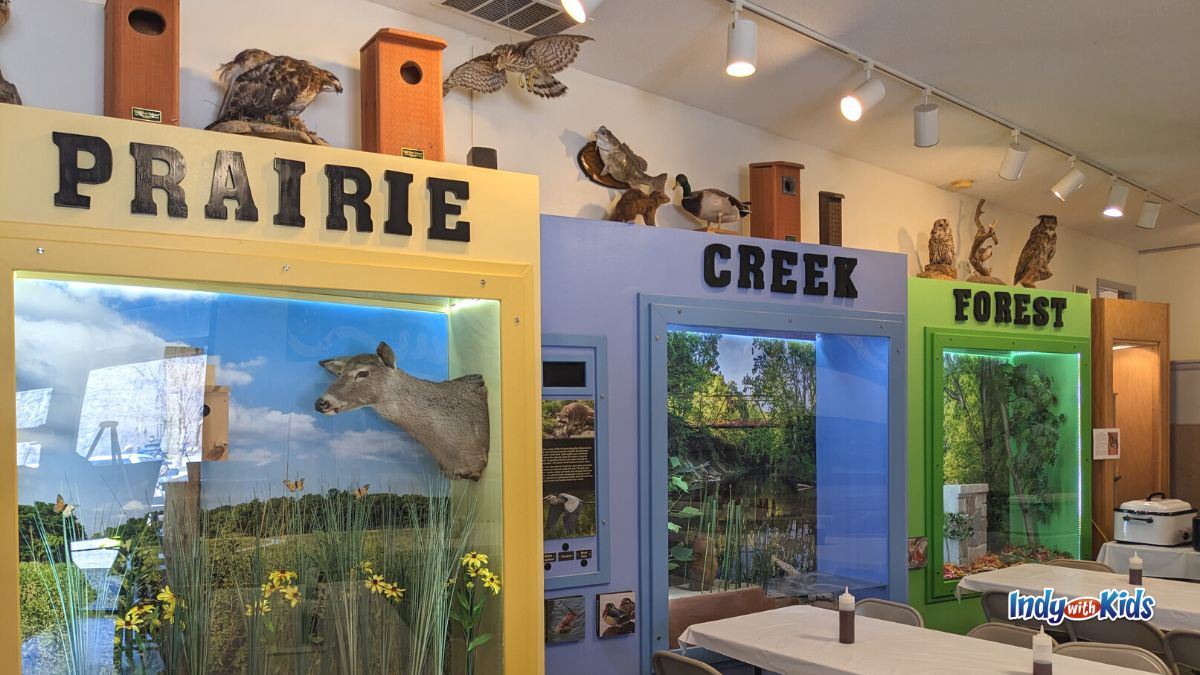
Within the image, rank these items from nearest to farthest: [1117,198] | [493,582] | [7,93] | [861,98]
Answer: [7,93]
[493,582]
[861,98]
[1117,198]

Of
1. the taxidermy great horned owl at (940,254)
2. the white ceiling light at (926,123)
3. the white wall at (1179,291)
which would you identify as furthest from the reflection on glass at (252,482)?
the white wall at (1179,291)

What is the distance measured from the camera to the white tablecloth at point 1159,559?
673cm

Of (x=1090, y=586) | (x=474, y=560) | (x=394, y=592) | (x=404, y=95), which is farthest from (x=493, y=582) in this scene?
(x=1090, y=586)

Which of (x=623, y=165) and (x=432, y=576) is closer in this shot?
(x=432, y=576)

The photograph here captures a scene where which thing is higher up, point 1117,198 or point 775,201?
point 1117,198

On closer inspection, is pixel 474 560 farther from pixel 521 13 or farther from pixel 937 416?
pixel 937 416

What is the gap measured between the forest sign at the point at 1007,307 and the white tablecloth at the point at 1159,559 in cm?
159

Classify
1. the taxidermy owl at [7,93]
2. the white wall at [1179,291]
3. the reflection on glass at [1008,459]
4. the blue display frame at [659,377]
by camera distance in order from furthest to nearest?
1. the white wall at [1179,291]
2. the reflection on glass at [1008,459]
3. the blue display frame at [659,377]
4. the taxidermy owl at [7,93]

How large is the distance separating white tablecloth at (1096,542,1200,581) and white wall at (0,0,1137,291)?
2.36 m

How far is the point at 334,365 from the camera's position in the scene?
3.48 metres

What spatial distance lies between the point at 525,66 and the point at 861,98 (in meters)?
1.70

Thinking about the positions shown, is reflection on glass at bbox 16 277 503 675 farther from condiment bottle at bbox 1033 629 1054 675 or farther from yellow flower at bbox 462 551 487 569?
condiment bottle at bbox 1033 629 1054 675

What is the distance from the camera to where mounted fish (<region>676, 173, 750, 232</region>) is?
5.25 m

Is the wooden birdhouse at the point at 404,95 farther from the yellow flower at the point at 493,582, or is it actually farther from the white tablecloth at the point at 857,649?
the white tablecloth at the point at 857,649
